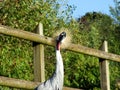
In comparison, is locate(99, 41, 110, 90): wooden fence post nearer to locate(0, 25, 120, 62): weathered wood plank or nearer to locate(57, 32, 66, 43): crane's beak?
locate(0, 25, 120, 62): weathered wood plank

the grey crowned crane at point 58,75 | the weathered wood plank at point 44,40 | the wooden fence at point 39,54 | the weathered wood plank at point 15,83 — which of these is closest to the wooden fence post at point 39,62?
the wooden fence at point 39,54

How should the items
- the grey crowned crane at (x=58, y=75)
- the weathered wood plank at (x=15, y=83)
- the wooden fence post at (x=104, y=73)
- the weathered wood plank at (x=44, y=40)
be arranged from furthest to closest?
the wooden fence post at (x=104, y=73), the weathered wood plank at (x=44, y=40), the weathered wood plank at (x=15, y=83), the grey crowned crane at (x=58, y=75)

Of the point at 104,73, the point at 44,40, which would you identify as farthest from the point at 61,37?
the point at 104,73

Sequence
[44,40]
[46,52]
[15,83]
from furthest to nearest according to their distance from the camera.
Result: 1. [46,52]
2. [44,40]
3. [15,83]

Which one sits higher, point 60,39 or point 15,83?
point 60,39

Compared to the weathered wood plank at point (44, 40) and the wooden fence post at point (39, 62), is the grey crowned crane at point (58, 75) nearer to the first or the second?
the weathered wood plank at point (44, 40)

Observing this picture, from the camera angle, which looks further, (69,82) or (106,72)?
(69,82)

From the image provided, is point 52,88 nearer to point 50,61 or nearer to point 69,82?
point 69,82

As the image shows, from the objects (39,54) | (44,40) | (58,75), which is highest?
(44,40)

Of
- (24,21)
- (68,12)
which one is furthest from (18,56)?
(68,12)

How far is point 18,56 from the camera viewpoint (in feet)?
34.4

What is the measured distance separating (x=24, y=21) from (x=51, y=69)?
2.81m

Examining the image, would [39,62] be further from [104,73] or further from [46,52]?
[46,52]

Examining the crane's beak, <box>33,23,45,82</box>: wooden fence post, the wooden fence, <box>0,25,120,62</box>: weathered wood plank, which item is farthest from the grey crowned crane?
<box>33,23,45,82</box>: wooden fence post
